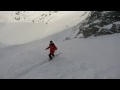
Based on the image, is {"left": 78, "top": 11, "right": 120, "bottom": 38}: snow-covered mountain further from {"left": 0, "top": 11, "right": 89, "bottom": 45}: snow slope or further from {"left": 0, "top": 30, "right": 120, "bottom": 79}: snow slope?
{"left": 0, "top": 11, "right": 89, "bottom": 45}: snow slope

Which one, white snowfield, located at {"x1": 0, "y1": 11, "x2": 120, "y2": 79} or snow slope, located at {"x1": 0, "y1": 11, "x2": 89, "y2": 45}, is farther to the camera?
snow slope, located at {"x1": 0, "y1": 11, "x2": 89, "y2": 45}

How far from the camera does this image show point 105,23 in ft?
66.2

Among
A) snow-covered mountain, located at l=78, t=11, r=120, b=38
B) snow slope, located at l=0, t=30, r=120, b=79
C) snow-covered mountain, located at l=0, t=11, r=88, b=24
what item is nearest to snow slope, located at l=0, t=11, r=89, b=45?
snow-covered mountain, located at l=0, t=11, r=88, b=24

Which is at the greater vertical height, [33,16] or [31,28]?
[33,16]

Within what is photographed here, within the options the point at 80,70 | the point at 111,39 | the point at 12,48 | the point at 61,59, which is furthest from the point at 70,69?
the point at 12,48

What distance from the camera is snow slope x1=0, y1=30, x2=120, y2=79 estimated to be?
11789 mm

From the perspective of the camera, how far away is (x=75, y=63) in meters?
13.7

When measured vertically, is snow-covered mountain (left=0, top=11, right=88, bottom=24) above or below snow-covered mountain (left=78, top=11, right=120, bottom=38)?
below

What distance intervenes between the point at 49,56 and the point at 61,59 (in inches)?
37.9

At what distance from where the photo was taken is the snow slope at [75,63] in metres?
11.8

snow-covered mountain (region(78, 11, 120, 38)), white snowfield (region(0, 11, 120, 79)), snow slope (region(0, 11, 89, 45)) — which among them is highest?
snow-covered mountain (region(78, 11, 120, 38))

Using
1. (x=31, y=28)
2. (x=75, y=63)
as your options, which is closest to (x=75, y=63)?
(x=75, y=63)

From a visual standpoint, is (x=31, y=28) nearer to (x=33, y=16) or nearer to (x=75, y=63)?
(x=33, y=16)

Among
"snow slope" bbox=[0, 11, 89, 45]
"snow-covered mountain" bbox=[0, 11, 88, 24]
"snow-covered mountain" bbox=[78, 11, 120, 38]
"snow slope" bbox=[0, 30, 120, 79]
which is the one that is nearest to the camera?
"snow slope" bbox=[0, 30, 120, 79]
